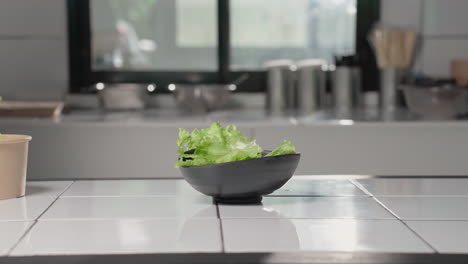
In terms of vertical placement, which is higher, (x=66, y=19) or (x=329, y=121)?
(x=66, y=19)

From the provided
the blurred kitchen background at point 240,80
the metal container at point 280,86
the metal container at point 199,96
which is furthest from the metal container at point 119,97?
the metal container at point 280,86

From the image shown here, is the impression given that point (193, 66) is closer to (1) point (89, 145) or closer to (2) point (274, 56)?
(2) point (274, 56)

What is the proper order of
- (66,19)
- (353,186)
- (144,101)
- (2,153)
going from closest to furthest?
1. (2,153)
2. (353,186)
3. (144,101)
4. (66,19)

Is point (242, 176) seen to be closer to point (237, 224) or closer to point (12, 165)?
point (237, 224)

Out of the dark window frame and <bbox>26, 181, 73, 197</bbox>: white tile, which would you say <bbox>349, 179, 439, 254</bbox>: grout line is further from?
the dark window frame

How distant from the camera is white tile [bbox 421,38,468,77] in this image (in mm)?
3107

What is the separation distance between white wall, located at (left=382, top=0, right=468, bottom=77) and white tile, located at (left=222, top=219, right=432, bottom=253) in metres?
2.17

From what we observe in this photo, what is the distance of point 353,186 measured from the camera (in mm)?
1430

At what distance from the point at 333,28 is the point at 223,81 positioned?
1.96ft

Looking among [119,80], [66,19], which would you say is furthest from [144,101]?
[66,19]

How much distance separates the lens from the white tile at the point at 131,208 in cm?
116

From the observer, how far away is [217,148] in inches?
47.5

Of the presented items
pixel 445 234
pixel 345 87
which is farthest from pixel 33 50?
pixel 445 234

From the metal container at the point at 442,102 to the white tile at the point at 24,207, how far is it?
1.80 metres
